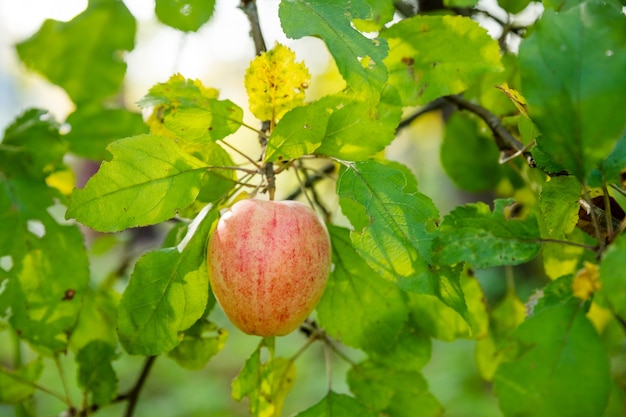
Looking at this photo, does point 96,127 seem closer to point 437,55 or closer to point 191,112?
point 191,112

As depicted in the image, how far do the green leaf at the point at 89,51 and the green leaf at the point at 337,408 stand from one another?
817mm

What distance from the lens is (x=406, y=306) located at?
92cm

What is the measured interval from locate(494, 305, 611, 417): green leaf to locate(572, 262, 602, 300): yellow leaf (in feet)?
0.05

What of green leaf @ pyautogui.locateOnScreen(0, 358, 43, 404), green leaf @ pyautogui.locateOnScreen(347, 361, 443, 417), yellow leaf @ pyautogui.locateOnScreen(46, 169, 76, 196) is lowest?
green leaf @ pyautogui.locateOnScreen(0, 358, 43, 404)

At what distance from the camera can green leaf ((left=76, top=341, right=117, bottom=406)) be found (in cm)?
111

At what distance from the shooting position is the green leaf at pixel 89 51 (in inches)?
52.6

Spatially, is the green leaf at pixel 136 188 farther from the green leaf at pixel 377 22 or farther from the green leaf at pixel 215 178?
the green leaf at pixel 377 22

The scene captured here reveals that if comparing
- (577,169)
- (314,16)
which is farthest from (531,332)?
(314,16)

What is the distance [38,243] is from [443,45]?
0.77m

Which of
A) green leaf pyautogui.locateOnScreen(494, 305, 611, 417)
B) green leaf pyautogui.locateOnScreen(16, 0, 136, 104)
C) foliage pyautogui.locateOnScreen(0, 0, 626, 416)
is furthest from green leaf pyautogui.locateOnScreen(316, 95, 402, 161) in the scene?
green leaf pyautogui.locateOnScreen(16, 0, 136, 104)

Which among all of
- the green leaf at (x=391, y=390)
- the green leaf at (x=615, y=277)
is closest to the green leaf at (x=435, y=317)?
the green leaf at (x=391, y=390)

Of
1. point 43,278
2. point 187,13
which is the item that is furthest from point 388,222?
point 43,278

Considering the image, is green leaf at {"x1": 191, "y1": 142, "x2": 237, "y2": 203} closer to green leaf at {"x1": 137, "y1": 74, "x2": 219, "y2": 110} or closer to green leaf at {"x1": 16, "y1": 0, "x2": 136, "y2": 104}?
green leaf at {"x1": 137, "y1": 74, "x2": 219, "y2": 110}

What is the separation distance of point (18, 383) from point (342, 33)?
924 millimetres
